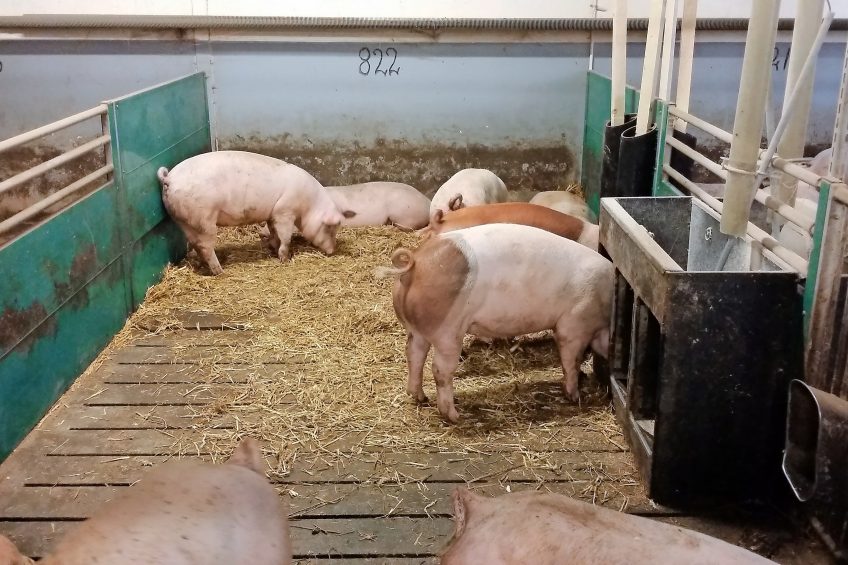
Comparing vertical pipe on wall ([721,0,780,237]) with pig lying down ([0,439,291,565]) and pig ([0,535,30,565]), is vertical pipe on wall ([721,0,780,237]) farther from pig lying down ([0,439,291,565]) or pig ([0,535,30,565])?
pig ([0,535,30,565])

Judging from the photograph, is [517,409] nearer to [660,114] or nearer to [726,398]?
[726,398]

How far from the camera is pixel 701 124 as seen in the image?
407 cm

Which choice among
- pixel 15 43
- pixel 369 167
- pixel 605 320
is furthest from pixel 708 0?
pixel 15 43

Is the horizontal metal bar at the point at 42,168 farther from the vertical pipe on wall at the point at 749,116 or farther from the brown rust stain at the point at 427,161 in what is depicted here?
the vertical pipe on wall at the point at 749,116

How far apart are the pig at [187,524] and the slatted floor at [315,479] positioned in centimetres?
91

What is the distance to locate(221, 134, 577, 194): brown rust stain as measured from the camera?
24.3ft

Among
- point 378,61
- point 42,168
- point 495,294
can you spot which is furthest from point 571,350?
point 378,61

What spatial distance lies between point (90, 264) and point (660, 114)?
3.32 metres

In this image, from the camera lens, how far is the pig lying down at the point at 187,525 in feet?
5.41

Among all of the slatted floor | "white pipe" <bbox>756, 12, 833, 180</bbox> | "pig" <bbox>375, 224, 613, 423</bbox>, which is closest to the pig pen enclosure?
the slatted floor

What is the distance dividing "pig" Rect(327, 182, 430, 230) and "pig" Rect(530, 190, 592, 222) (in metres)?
1.06

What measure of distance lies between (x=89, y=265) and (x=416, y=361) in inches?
75.4

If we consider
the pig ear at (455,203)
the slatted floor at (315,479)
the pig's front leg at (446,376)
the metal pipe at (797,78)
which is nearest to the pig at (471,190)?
the pig ear at (455,203)

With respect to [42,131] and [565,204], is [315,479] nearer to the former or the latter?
[42,131]
